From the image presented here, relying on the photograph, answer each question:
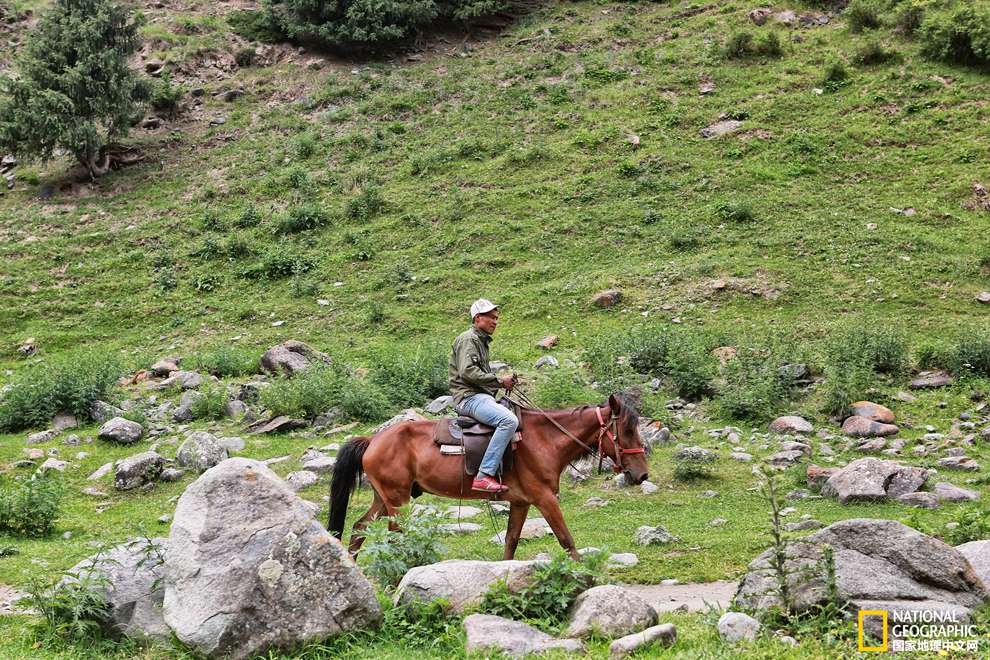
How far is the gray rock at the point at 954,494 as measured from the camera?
1119 cm

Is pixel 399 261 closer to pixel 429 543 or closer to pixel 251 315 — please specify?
pixel 251 315

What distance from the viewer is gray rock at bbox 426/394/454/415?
16.8 m

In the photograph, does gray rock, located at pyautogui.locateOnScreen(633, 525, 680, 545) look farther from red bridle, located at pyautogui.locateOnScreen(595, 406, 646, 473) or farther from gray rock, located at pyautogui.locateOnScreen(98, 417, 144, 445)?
gray rock, located at pyautogui.locateOnScreen(98, 417, 144, 445)

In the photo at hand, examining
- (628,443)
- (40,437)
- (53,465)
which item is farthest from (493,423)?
(40,437)

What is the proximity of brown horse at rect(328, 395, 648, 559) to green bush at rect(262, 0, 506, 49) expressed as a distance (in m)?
34.0

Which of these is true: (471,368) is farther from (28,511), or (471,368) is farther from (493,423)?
(28,511)

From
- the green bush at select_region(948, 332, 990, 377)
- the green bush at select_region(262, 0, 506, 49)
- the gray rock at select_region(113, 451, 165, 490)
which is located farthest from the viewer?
the green bush at select_region(262, 0, 506, 49)

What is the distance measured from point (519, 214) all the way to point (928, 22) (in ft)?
58.0

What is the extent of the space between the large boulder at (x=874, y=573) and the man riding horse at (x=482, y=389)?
3.30 meters

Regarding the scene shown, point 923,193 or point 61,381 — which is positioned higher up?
point 923,193

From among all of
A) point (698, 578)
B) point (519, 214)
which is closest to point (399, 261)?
point (519, 214)

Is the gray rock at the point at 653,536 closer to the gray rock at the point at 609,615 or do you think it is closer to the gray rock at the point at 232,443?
the gray rock at the point at 609,615

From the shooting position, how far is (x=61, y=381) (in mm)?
18391

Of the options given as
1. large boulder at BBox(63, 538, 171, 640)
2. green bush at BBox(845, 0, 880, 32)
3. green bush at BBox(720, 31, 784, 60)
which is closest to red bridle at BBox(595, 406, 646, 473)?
large boulder at BBox(63, 538, 171, 640)
